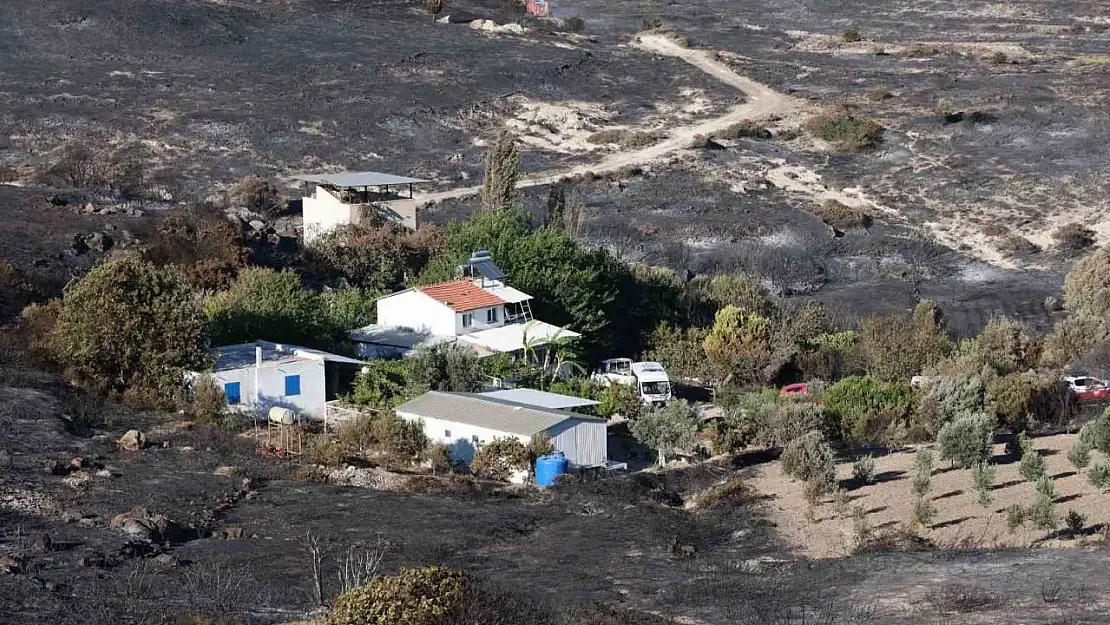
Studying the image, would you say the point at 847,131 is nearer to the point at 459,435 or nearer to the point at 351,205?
the point at 351,205

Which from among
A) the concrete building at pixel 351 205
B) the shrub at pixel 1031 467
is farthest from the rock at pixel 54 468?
the concrete building at pixel 351 205

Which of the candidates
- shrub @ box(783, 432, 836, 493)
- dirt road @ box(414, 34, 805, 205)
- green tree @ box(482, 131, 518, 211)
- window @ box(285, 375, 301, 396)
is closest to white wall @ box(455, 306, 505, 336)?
window @ box(285, 375, 301, 396)

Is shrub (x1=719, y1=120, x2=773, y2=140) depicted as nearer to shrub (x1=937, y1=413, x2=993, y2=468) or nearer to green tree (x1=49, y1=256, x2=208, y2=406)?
green tree (x1=49, y1=256, x2=208, y2=406)

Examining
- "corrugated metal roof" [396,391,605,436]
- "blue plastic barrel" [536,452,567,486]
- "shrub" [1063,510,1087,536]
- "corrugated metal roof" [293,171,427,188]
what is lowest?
"blue plastic barrel" [536,452,567,486]

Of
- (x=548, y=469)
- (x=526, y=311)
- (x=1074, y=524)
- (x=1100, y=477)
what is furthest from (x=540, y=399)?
(x=1074, y=524)

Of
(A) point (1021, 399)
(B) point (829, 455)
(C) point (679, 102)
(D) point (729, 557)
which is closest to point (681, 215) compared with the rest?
(C) point (679, 102)

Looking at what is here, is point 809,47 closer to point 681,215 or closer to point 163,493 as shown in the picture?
point 681,215
